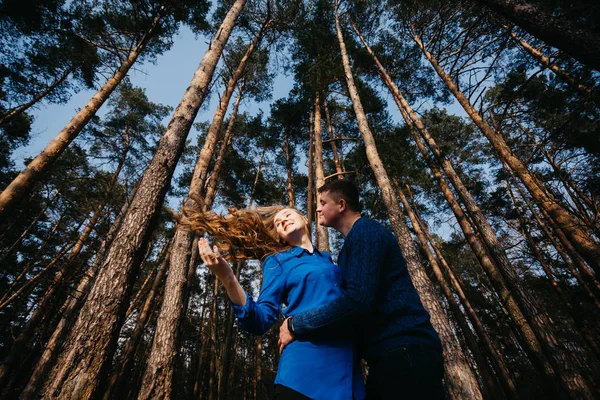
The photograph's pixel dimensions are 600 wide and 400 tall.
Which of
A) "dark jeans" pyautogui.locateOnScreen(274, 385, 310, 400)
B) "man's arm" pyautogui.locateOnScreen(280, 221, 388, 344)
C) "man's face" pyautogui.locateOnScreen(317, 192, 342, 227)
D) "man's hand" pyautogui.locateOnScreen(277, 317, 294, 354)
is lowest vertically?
"dark jeans" pyautogui.locateOnScreen(274, 385, 310, 400)

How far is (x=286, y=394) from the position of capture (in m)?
1.08

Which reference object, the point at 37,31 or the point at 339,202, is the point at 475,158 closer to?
the point at 339,202

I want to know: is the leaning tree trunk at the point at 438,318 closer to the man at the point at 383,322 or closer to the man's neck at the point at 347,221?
the man's neck at the point at 347,221

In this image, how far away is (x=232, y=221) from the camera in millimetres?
2182

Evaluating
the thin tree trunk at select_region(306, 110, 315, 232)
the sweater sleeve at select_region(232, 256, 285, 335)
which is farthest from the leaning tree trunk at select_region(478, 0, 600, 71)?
the thin tree trunk at select_region(306, 110, 315, 232)

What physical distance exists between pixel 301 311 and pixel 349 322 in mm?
336

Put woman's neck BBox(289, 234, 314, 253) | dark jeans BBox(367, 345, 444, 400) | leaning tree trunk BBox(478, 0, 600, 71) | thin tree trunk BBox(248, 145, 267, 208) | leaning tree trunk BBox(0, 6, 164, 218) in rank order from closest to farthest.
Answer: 1. dark jeans BBox(367, 345, 444, 400)
2. woman's neck BBox(289, 234, 314, 253)
3. leaning tree trunk BBox(478, 0, 600, 71)
4. leaning tree trunk BBox(0, 6, 164, 218)
5. thin tree trunk BBox(248, 145, 267, 208)

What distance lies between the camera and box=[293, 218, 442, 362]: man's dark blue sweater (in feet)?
3.76

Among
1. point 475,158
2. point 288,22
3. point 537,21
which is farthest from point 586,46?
point 475,158

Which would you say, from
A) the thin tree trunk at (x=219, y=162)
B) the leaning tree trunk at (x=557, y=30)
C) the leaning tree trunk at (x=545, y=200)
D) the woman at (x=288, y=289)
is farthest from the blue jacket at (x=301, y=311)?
the thin tree trunk at (x=219, y=162)

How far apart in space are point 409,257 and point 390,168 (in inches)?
252

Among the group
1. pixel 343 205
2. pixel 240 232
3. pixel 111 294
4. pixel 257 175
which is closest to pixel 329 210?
pixel 343 205

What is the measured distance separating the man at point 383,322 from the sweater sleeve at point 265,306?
0.15 metres

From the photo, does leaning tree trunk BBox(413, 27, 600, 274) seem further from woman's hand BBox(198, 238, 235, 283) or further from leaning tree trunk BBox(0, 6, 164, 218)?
leaning tree trunk BBox(0, 6, 164, 218)
